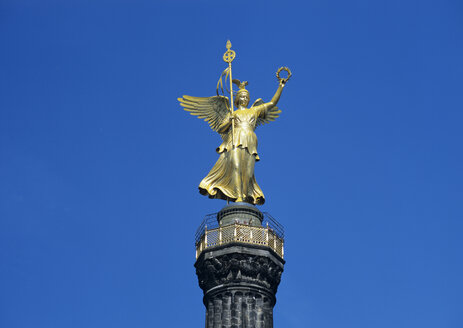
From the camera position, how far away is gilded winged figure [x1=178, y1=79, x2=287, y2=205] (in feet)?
169

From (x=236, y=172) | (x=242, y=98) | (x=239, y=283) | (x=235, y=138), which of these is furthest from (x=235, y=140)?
(x=239, y=283)

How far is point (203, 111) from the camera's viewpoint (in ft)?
180

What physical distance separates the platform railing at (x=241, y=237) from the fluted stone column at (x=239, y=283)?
327mm

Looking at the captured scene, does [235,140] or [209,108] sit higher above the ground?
[209,108]

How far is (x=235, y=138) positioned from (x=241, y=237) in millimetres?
6628

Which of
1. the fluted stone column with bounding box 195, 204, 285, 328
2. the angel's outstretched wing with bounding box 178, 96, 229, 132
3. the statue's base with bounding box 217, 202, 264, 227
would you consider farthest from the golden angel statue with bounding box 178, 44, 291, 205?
the fluted stone column with bounding box 195, 204, 285, 328

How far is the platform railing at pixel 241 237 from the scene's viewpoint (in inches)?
1905

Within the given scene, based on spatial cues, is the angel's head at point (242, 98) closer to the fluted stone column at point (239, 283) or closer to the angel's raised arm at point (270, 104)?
the angel's raised arm at point (270, 104)

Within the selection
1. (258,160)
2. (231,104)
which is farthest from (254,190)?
(231,104)

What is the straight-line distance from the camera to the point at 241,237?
48375 mm

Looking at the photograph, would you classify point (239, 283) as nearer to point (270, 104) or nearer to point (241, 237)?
point (241, 237)

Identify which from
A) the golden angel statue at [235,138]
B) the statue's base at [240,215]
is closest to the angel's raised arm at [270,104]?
the golden angel statue at [235,138]

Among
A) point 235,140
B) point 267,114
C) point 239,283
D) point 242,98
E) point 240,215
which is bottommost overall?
point 239,283

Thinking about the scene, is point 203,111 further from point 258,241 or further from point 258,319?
point 258,319
